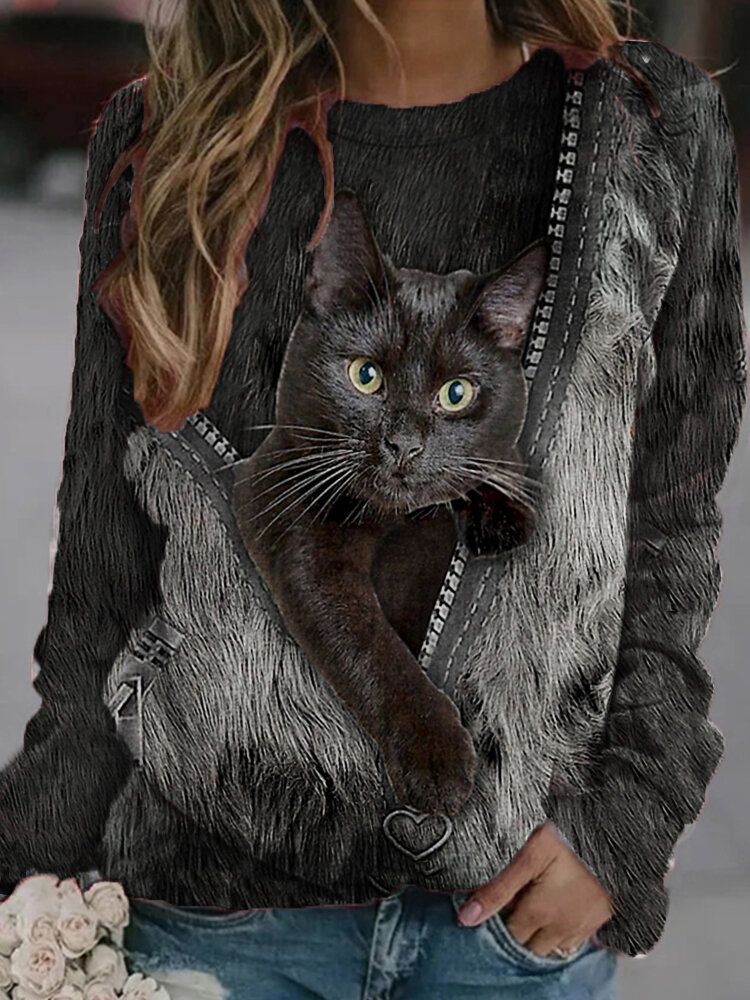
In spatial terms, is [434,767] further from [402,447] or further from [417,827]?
[402,447]

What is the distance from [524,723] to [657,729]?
12 cm

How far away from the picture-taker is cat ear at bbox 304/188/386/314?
105 cm

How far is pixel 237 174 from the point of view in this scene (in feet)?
3.50

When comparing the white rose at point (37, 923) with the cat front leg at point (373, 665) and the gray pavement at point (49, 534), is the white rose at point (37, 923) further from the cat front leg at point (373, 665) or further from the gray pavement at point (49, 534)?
the cat front leg at point (373, 665)

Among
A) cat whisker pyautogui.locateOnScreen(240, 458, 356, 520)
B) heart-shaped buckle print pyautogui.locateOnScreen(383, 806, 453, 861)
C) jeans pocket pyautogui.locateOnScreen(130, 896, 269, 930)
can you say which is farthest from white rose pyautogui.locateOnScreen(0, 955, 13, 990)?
cat whisker pyautogui.locateOnScreen(240, 458, 356, 520)

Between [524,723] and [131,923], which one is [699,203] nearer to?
[524,723]

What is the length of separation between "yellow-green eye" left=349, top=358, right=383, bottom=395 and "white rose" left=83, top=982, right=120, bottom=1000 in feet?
1.68

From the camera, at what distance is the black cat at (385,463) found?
3.43 ft

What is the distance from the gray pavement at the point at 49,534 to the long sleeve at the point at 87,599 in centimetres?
3

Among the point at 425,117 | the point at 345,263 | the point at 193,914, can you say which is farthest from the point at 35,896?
the point at 425,117

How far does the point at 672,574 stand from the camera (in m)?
1.12

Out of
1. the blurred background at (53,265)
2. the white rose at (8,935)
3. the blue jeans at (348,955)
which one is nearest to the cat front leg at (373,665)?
the blue jeans at (348,955)

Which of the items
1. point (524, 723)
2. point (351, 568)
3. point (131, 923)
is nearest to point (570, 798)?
point (524, 723)

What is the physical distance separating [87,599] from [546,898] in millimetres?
433
